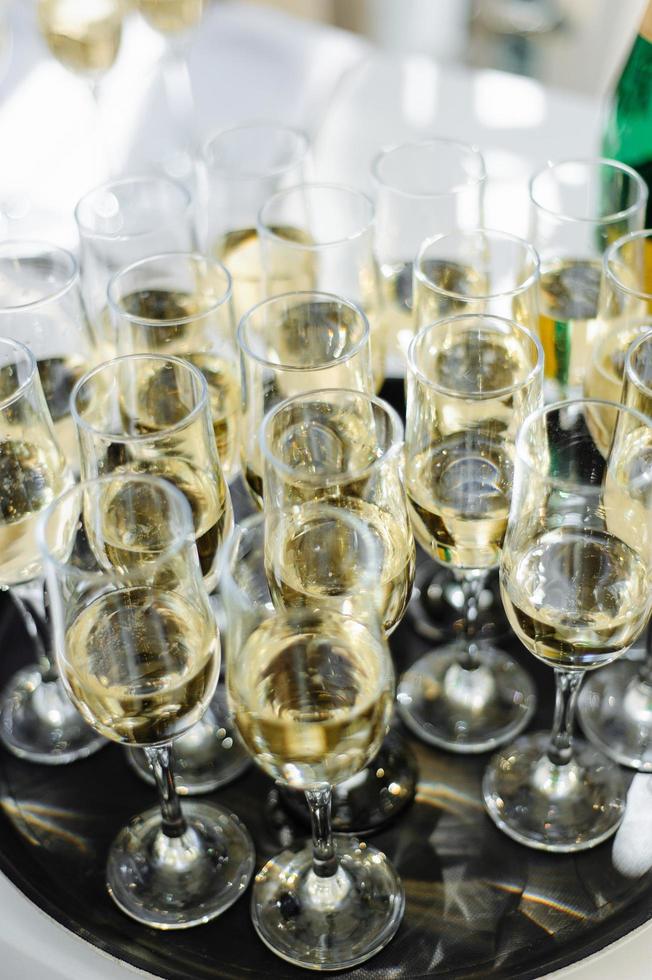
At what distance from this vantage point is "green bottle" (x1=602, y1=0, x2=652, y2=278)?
52.1 inches

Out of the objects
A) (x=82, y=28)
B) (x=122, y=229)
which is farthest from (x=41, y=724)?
(x=82, y=28)

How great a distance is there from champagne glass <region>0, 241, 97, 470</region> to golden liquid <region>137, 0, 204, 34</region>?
0.58m

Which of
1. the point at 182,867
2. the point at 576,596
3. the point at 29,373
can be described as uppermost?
the point at 29,373

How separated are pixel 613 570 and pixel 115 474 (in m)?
0.35

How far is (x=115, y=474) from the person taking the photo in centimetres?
82

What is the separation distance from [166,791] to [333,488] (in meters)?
0.29

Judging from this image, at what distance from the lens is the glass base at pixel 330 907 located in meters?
0.89

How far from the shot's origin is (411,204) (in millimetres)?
1146


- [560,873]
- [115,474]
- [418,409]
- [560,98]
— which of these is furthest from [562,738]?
[560,98]

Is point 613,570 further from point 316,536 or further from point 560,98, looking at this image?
point 560,98

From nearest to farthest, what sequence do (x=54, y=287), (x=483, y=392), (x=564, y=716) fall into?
(x=483, y=392)
(x=564, y=716)
(x=54, y=287)

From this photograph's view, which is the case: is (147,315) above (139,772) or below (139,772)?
above

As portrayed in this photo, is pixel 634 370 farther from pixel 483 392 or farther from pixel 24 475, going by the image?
pixel 24 475

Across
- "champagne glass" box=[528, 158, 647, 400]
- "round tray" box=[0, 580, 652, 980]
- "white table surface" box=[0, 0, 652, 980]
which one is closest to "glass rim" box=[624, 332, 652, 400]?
"champagne glass" box=[528, 158, 647, 400]
